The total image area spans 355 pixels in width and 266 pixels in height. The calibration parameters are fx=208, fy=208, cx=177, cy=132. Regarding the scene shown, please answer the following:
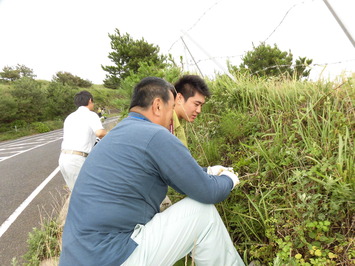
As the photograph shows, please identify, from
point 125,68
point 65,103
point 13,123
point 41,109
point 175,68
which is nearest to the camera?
point 175,68

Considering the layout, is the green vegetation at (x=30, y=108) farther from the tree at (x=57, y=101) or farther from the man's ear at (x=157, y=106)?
the man's ear at (x=157, y=106)

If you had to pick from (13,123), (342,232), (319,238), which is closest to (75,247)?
(319,238)

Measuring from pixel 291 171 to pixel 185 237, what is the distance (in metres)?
0.94

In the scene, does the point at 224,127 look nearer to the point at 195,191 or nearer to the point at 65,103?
the point at 195,191

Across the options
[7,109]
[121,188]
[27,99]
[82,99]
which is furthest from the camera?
[27,99]

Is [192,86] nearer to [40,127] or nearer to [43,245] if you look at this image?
[43,245]

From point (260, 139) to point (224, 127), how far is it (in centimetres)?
40

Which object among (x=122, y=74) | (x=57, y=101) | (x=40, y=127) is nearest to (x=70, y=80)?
(x=57, y=101)

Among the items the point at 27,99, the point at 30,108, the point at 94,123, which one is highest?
the point at 27,99

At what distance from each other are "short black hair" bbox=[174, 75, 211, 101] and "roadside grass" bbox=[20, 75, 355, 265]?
0.46m

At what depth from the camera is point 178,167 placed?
114cm

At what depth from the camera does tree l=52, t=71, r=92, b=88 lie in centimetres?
4418

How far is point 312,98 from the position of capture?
1.98 meters

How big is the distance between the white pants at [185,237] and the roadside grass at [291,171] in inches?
10.4
